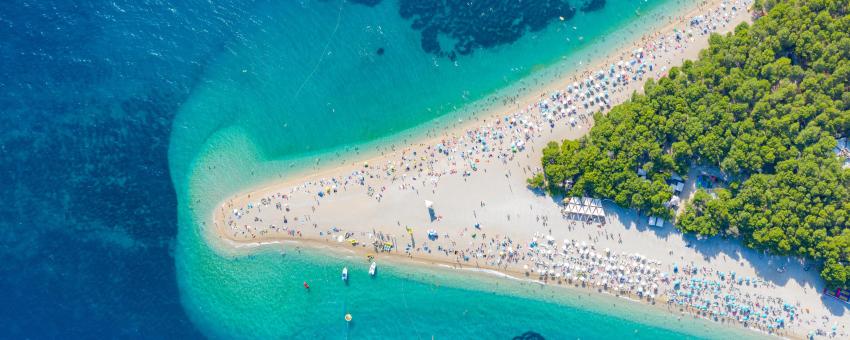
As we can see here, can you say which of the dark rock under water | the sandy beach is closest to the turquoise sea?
the dark rock under water

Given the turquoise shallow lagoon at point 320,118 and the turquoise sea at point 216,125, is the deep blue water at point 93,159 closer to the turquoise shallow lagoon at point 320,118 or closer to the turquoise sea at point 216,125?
the turquoise sea at point 216,125

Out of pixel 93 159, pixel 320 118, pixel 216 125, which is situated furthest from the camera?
pixel 216 125

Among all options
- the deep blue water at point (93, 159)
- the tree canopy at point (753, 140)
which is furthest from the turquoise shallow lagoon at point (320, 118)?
the tree canopy at point (753, 140)

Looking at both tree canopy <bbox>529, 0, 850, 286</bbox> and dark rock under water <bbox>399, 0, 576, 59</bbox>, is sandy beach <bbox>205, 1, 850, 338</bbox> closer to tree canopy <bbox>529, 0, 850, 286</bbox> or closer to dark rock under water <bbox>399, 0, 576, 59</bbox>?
tree canopy <bbox>529, 0, 850, 286</bbox>

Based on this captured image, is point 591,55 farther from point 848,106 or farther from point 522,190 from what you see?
point 848,106

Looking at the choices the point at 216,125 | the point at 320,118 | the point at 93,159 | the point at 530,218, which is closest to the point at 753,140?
the point at 530,218

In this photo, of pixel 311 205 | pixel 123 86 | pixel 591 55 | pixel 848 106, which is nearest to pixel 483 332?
pixel 311 205

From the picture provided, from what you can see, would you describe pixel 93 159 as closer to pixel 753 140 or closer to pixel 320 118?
pixel 320 118
